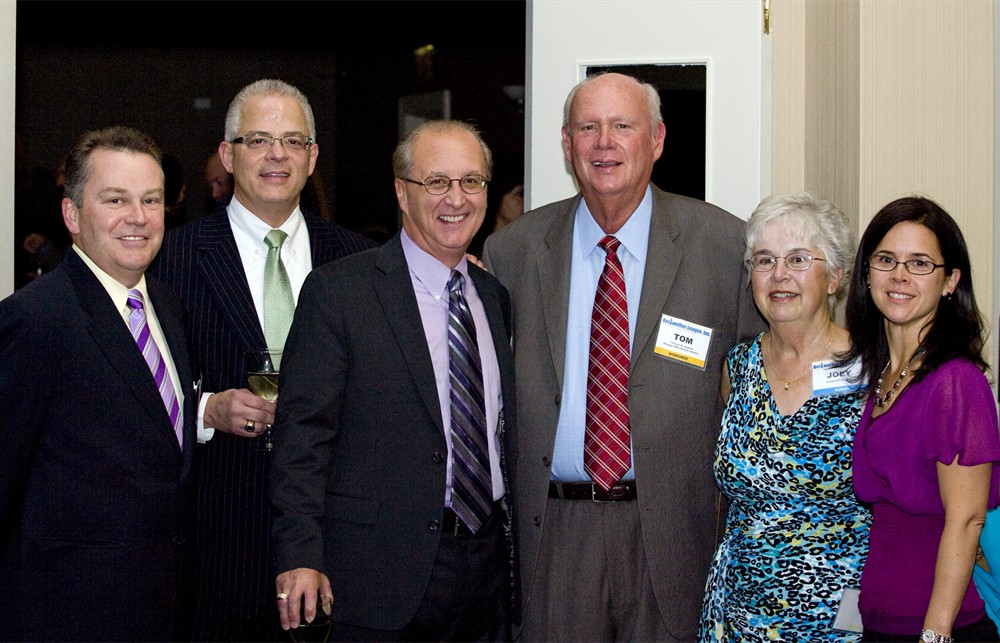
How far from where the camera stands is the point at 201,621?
2879 mm

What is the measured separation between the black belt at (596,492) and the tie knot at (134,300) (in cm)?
119

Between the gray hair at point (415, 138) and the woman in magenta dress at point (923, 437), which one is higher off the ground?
the gray hair at point (415, 138)

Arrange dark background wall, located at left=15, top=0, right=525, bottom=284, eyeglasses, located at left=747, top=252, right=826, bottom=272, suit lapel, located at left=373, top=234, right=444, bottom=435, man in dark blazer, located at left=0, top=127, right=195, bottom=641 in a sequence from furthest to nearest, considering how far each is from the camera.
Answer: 1. dark background wall, located at left=15, top=0, right=525, bottom=284
2. eyeglasses, located at left=747, top=252, right=826, bottom=272
3. suit lapel, located at left=373, top=234, right=444, bottom=435
4. man in dark blazer, located at left=0, top=127, right=195, bottom=641

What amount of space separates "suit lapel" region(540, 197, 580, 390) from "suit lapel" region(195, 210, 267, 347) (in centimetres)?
75

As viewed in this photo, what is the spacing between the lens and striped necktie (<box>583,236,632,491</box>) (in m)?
2.84

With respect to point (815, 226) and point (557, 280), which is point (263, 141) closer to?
point (557, 280)

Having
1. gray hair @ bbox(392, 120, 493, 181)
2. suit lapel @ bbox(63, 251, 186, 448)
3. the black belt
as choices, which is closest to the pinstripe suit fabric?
suit lapel @ bbox(63, 251, 186, 448)

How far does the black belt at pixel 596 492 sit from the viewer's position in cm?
284

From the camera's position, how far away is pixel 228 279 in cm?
295

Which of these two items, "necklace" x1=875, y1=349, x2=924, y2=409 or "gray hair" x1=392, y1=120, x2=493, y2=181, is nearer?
"necklace" x1=875, y1=349, x2=924, y2=409

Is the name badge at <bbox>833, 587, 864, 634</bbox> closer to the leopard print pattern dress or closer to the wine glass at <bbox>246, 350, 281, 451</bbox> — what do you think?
the leopard print pattern dress

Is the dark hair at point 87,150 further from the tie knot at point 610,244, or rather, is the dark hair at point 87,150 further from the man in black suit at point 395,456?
the tie knot at point 610,244

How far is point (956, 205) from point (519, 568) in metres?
1.80

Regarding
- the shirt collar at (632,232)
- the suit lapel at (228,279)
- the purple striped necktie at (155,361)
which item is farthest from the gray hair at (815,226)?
the purple striped necktie at (155,361)
